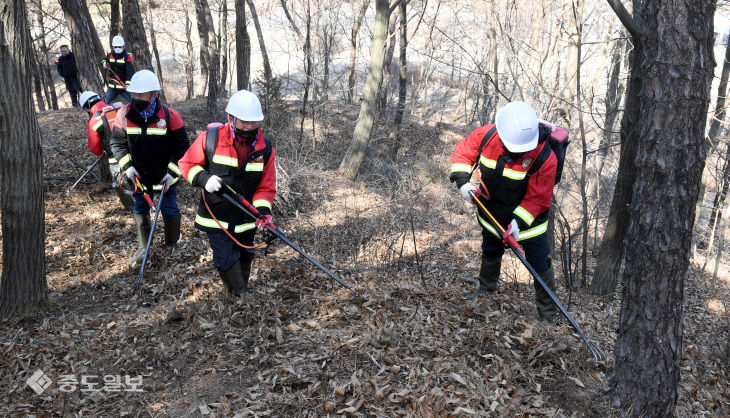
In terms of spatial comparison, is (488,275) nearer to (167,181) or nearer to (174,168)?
(174,168)

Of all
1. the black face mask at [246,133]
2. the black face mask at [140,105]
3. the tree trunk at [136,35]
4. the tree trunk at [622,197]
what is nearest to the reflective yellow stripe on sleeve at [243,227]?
the black face mask at [246,133]

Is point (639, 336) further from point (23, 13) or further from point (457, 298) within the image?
point (23, 13)

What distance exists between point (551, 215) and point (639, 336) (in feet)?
11.7

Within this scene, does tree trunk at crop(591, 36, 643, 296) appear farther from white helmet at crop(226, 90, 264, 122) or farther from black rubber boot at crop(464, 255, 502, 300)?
white helmet at crop(226, 90, 264, 122)

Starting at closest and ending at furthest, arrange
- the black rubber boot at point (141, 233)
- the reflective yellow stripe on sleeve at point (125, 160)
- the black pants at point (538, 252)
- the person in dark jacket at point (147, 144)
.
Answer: the black pants at point (538, 252) < the person in dark jacket at point (147, 144) < the reflective yellow stripe on sleeve at point (125, 160) < the black rubber boot at point (141, 233)

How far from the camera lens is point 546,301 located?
14.9ft

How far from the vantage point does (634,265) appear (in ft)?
9.73

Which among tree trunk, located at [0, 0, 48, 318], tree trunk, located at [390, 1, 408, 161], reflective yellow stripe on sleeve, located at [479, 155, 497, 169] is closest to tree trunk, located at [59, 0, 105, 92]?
tree trunk, located at [0, 0, 48, 318]

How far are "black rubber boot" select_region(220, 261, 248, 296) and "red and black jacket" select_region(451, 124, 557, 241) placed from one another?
7.96 feet

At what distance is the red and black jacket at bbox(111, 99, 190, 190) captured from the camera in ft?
17.3

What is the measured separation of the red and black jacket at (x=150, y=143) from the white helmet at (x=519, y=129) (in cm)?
369

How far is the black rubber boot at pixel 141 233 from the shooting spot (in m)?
5.76

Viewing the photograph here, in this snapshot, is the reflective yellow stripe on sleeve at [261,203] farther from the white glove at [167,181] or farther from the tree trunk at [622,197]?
the tree trunk at [622,197]

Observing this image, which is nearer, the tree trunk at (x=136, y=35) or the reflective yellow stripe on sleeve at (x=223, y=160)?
→ the reflective yellow stripe on sleeve at (x=223, y=160)
